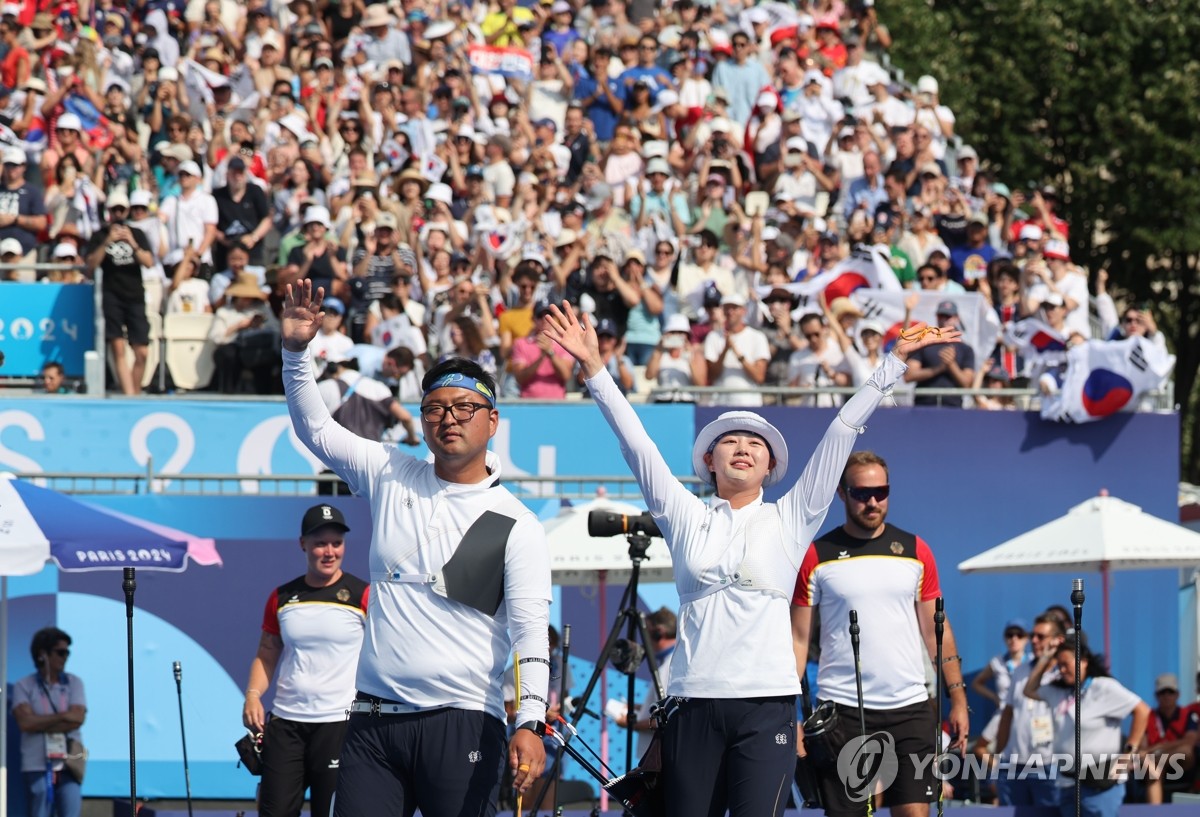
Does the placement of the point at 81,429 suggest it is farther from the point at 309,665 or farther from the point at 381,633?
the point at 381,633

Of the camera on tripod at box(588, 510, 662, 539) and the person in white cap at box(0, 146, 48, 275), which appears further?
the person in white cap at box(0, 146, 48, 275)

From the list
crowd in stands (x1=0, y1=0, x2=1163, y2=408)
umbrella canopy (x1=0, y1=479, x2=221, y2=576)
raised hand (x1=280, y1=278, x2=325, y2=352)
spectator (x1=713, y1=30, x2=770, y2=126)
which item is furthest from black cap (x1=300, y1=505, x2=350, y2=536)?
spectator (x1=713, y1=30, x2=770, y2=126)

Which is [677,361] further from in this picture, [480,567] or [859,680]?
[480,567]

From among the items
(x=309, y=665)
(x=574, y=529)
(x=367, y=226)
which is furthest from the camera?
(x=367, y=226)

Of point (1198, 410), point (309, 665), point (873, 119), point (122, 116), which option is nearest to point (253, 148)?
point (122, 116)

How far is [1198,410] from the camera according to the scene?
1305 inches

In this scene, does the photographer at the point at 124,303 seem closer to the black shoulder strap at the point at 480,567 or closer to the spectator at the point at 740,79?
the spectator at the point at 740,79

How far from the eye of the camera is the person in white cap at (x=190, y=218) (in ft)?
55.6

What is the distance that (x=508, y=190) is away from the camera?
60.9ft

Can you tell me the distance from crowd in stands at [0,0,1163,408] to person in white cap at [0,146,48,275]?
0.08 ft

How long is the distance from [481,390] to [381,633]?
83cm

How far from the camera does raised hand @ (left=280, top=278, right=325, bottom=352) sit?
629 centimetres

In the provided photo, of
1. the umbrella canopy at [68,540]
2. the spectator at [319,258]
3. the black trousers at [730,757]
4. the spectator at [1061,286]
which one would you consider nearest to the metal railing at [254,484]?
the spectator at [319,258]

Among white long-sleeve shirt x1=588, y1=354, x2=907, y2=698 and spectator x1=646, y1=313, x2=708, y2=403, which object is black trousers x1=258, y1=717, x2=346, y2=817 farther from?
spectator x1=646, y1=313, x2=708, y2=403
